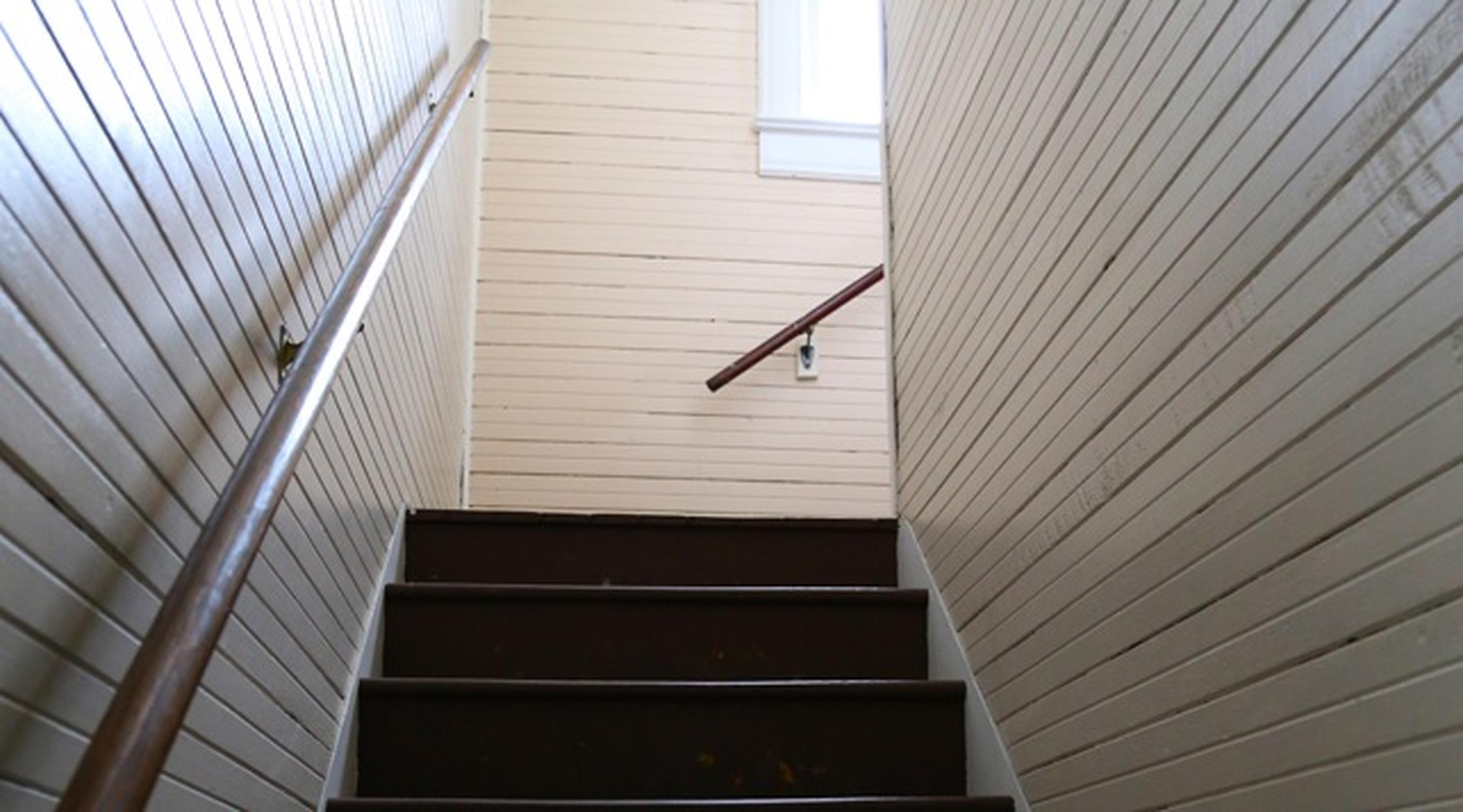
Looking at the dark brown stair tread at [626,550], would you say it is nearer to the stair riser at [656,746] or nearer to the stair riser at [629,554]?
the stair riser at [629,554]

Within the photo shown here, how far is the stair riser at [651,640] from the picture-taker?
254cm

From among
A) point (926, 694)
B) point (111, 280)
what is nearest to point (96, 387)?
point (111, 280)

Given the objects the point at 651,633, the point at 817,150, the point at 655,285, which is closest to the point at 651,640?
the point at 651,633

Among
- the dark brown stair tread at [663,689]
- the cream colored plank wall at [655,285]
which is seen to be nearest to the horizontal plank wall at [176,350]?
the dark brown stair tread at [663,689]

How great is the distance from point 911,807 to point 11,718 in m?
1.43

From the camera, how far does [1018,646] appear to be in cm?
212

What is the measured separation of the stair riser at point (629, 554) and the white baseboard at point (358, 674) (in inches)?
4.0

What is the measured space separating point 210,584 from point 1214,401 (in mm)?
1006

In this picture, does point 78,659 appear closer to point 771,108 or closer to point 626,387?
point 626,387

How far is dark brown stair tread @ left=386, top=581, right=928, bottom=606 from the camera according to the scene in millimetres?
2535

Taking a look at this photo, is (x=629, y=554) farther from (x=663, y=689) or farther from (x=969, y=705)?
(x=969, y=705)

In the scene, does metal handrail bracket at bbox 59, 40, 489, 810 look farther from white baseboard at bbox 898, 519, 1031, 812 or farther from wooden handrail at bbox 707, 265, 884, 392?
wooden handrail at bbox 707, 265, 884, 392

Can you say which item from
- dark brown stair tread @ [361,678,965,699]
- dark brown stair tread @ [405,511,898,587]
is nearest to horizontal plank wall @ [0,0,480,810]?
dark brown stair tread @ [361,678,965,699]

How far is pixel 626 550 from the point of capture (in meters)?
2.82
